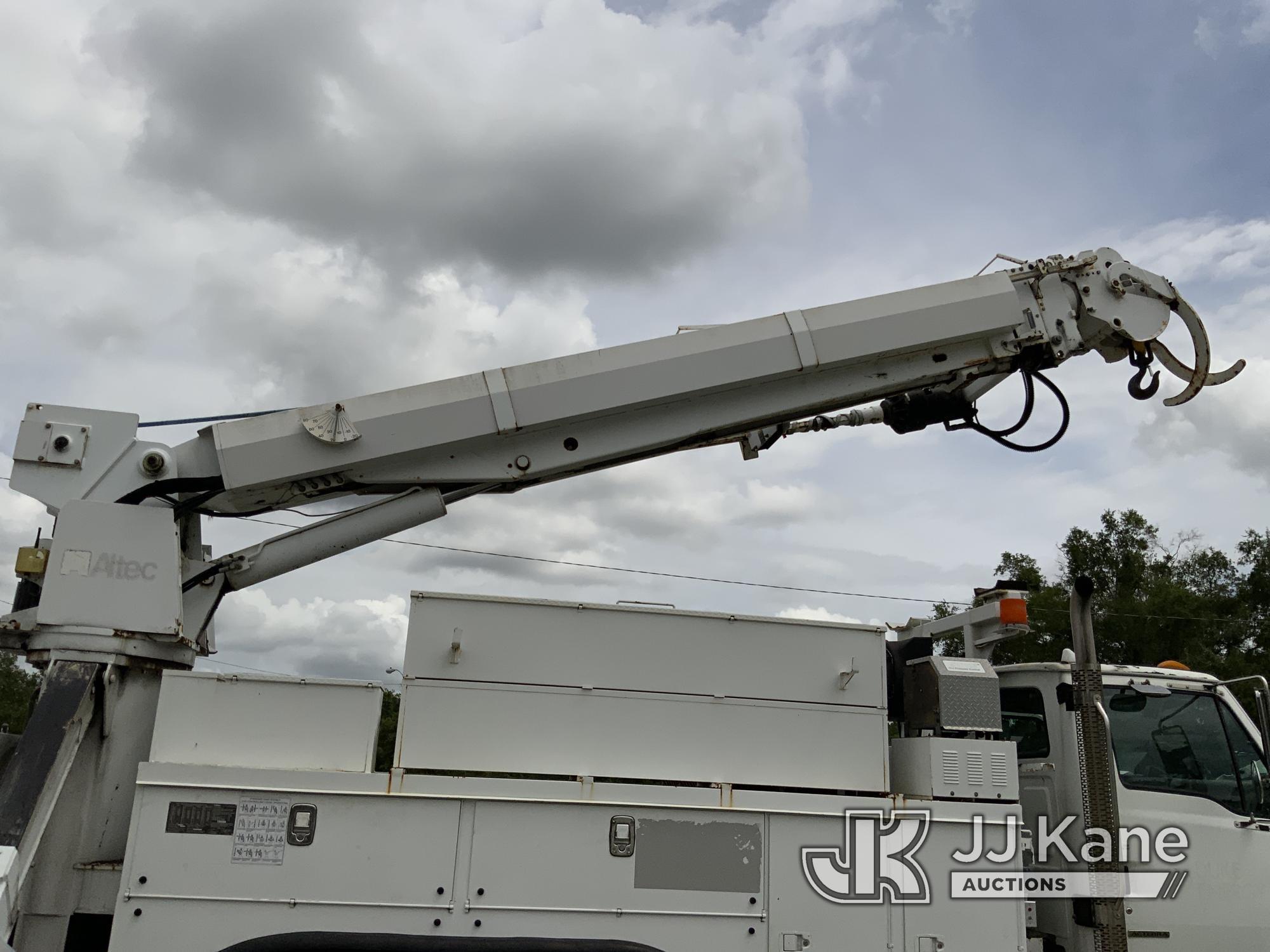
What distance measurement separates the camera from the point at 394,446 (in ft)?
17.1

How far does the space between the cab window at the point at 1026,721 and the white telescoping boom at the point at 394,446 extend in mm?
1647

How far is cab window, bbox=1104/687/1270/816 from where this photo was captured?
19.0 feet

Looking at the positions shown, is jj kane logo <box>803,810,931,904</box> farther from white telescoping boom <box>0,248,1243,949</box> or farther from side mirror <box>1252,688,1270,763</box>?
white telescoping boom <box>0,248,1243,949</box>

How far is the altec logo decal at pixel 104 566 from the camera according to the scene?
15.8 feet

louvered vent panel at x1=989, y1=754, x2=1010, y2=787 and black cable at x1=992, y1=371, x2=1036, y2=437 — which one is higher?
black cable at x1=992, y1=371, x2=1036, y2=437

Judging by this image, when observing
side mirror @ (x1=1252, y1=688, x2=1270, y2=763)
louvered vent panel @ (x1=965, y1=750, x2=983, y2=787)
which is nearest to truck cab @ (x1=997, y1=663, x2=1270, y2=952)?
side mirror @ (x1=1252, y1=688, x2=1270, y2=763)

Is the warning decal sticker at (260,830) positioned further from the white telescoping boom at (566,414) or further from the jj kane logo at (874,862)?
the jj kane logo at (874,862)

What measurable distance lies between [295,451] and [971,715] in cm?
390

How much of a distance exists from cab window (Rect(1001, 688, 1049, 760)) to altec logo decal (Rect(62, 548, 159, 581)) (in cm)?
505

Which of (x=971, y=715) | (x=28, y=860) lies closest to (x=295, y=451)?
(x=28, y=860)

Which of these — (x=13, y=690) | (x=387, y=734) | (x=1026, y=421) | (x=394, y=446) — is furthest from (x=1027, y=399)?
(x=13, y=690)

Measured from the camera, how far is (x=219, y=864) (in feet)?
14.3

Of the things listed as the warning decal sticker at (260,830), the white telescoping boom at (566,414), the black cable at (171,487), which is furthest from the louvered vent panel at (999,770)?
the black cable at (171,487)

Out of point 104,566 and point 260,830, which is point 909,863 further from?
point 104,566
